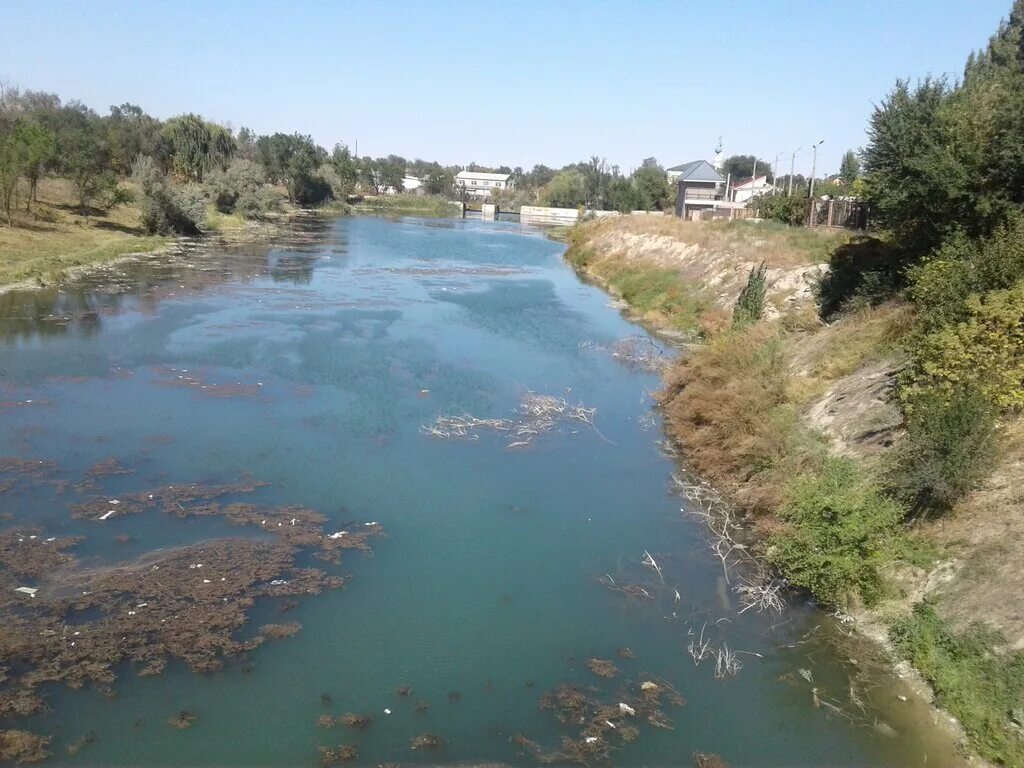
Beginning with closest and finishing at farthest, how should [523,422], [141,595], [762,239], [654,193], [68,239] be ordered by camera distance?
[141,595]
[523,422]
[762,239]
[68,239]
[654,193]

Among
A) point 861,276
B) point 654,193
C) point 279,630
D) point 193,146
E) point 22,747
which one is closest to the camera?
point 22,747

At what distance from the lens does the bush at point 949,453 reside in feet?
37.5

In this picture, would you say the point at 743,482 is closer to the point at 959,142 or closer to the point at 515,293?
the point at 959,142

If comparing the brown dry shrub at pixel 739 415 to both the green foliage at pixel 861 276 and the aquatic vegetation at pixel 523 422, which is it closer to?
the green foliage at pixel 861 276

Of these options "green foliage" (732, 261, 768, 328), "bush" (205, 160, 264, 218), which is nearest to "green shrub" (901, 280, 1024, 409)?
"green foliage" (732, 261, 768, 328)

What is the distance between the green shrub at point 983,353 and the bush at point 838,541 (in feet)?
7.45

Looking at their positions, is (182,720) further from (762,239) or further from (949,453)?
(762,239)

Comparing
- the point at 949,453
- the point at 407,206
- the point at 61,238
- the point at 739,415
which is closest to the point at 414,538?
the point at 739,415

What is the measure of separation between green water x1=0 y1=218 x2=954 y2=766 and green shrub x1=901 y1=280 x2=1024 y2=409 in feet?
15.5

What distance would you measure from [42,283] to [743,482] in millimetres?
29598

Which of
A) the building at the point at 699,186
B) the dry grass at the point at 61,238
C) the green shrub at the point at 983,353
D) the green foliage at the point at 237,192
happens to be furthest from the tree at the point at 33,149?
the building at the point at 699,186

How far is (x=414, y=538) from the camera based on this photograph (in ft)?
43.1

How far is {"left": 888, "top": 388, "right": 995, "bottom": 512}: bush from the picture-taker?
450 inches

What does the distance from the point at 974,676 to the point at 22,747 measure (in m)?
10.7
